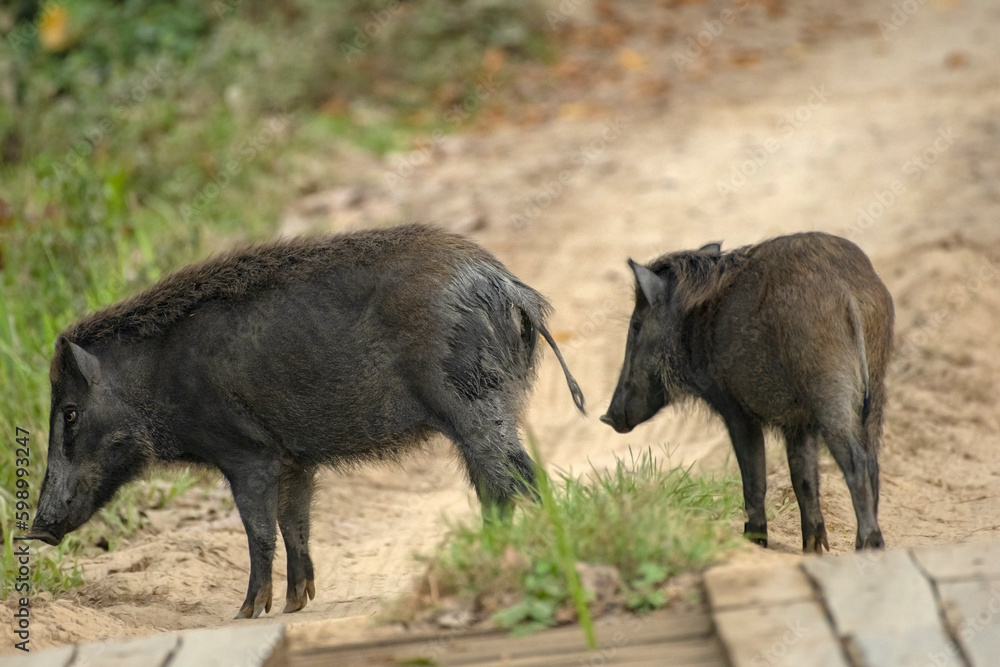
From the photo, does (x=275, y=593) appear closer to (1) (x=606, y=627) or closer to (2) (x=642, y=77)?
(1) (x=606, y=627)

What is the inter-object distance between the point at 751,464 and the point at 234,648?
2.27 meters

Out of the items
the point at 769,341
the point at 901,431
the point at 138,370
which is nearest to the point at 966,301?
the point at 901,431

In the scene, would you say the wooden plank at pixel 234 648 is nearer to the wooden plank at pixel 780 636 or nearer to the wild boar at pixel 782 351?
the wooden plank at pixel 780 636

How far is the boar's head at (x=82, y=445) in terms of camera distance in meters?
5.34

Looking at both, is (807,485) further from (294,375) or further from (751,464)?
(294,375)

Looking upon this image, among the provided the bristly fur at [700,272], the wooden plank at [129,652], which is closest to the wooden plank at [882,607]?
the bristly fur at [700,272]

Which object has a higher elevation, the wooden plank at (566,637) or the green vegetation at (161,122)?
the wooden plank at (566,637)

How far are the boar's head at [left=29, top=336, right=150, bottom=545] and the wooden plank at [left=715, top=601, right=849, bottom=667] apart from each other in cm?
292

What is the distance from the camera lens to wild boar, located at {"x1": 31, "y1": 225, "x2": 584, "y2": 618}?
5.01 metres

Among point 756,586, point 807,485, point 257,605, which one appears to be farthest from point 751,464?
point 257,605

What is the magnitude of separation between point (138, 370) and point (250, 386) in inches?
22.5

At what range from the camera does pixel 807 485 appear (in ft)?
16.4

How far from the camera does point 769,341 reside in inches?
185
